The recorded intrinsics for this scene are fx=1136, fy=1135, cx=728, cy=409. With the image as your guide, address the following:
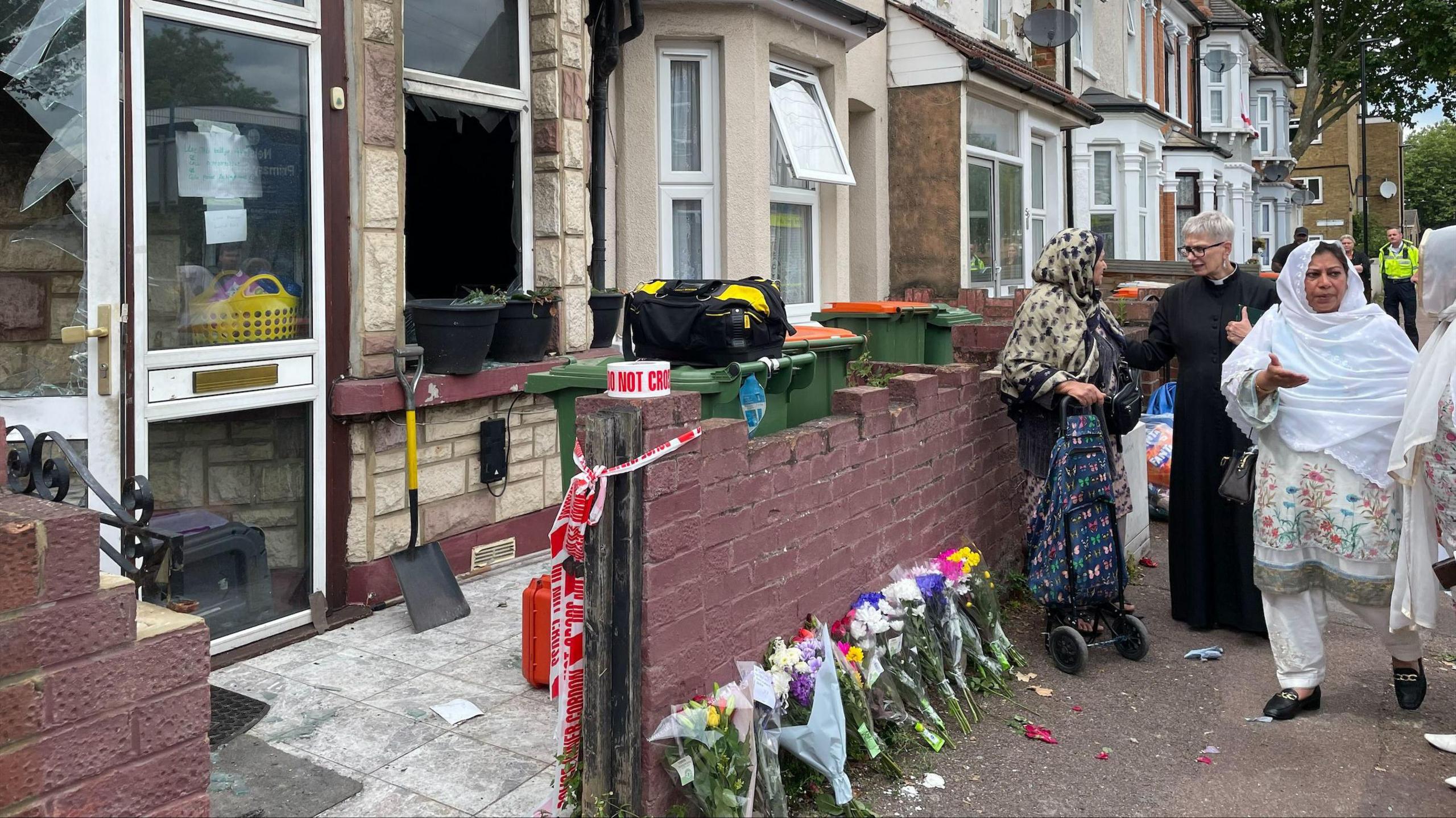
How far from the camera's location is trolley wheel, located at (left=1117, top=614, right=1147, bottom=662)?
533 cm

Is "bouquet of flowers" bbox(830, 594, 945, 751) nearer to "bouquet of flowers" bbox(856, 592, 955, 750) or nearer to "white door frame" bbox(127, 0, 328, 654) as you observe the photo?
"bouquet of flowers" bbox(856, 592, 955, 750)

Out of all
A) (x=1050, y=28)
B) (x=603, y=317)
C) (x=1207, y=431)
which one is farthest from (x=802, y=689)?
(x=1050, y=28)

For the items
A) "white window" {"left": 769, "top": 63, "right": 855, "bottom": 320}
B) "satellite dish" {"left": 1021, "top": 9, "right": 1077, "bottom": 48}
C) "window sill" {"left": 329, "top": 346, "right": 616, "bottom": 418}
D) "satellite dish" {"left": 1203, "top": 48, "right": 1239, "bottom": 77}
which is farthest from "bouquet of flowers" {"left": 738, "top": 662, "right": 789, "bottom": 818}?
"satellite dish" {"left": 1203, "top": 48, "right": 1239, "bottom": 77}

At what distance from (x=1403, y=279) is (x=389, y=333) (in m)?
14.3

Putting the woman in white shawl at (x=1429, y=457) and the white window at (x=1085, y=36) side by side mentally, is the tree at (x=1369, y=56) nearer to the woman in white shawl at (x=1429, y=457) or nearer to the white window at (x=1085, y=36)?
the white window at (x=1085, y=36)

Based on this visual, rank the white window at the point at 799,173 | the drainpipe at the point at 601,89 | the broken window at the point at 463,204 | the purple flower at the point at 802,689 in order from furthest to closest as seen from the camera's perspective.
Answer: the white window at the point at 799,173 → the drainpipe at the point at 601,89 → the broken window at the point at 463,204 → the purple flower at the point at 802,689

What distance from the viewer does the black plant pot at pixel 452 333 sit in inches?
223

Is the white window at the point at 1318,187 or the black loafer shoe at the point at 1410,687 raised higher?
the white window at the point at 1318,187

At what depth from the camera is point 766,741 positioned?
3689 mm

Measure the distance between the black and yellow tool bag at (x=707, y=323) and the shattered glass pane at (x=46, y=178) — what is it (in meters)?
2.23

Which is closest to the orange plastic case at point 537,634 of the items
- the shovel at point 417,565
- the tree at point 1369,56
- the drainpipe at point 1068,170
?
the shovel at point 417,565

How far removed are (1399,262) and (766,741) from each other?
49.9 feet

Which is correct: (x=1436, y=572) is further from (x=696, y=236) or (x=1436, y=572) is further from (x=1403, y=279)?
(x=1403, y=279)

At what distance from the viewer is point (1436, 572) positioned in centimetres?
404
